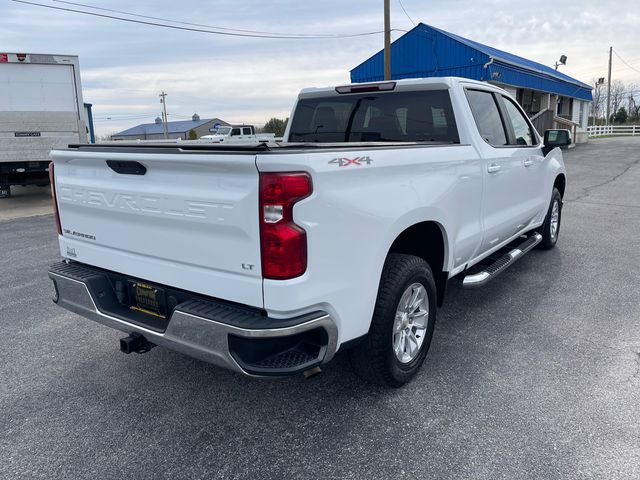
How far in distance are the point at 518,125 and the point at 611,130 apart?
153 feet

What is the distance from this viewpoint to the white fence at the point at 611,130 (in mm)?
42125

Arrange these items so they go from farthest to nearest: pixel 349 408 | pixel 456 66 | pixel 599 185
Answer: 1. pixel 456 66
2. pixel 599 185
3. pixel 349 408

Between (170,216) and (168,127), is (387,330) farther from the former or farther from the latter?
(168,127)

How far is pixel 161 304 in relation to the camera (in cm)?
283

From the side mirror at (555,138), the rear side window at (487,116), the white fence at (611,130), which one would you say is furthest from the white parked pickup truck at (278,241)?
the white fence at (611,130)

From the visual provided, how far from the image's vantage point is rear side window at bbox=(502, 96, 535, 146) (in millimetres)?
5125

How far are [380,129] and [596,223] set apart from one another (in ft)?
19.3

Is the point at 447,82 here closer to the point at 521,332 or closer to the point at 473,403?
the point at 521,332

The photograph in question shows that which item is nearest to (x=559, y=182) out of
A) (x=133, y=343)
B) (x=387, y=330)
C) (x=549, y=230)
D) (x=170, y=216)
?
(x=549, y=230)

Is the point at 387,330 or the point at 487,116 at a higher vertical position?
the point at 487,116

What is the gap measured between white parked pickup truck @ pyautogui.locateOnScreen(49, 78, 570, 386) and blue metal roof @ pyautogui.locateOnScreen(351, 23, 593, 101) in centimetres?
1801

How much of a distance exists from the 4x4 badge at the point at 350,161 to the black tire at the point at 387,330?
71 centimetres

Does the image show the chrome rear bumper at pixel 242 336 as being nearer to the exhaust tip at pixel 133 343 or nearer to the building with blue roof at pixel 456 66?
the exhaust tip at pixel 133 343

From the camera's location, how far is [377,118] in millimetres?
4453
